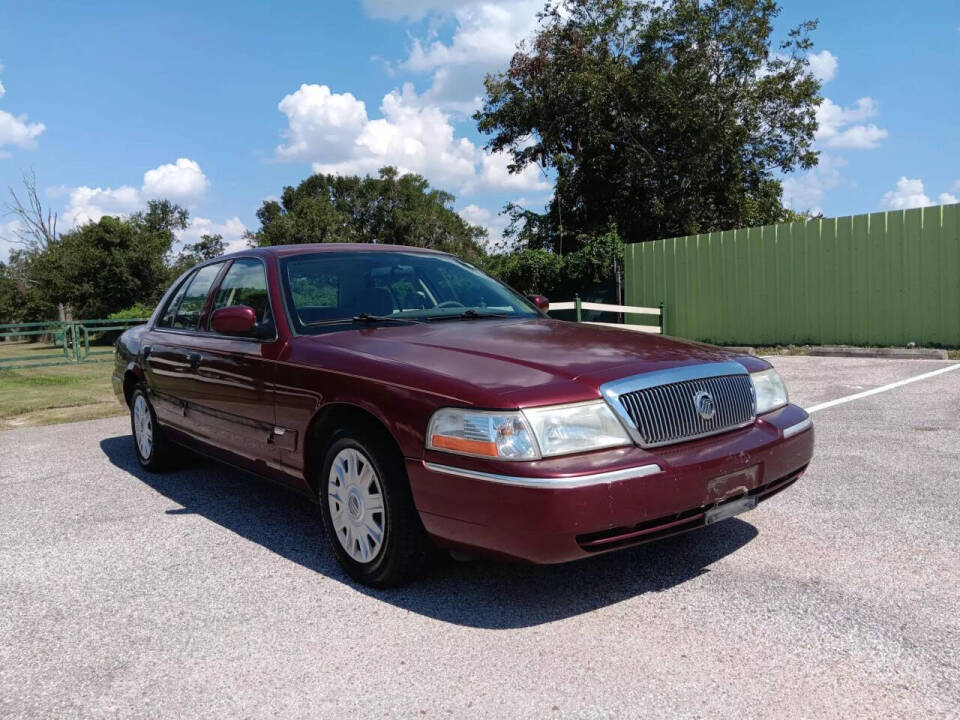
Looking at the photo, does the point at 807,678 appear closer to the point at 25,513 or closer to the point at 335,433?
the point at 335,433

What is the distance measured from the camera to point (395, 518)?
3.24 metres

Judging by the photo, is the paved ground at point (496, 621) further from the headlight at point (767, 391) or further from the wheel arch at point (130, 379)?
the wheel arch at point (130, 379)

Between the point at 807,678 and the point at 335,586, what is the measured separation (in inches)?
77.2

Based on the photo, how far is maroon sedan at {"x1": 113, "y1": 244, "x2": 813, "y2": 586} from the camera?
289cm

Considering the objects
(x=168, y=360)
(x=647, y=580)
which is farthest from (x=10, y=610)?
(x=647, y=580)

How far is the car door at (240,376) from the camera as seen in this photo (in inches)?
162

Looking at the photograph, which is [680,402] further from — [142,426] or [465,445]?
[142,426]

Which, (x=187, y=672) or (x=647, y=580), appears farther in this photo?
(x=647, y=580)

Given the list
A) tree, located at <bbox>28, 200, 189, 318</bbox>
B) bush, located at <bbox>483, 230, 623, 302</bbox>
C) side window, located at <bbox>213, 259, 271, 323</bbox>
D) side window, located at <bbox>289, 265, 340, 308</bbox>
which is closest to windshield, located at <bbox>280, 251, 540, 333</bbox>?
side window, located at <bbox>289, 265, 340, 308</bbox>

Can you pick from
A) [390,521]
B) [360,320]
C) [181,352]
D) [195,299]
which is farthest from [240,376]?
[390,521]

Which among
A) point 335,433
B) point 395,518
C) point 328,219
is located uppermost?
point 328,219

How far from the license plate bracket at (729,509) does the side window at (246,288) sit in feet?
8.08

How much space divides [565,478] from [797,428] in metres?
1.42

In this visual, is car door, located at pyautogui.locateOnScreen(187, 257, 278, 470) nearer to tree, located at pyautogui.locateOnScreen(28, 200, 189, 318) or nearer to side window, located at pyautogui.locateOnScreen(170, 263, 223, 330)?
side window, located at pyautogui.locateOnScreen(170, 263, 223, 330)
